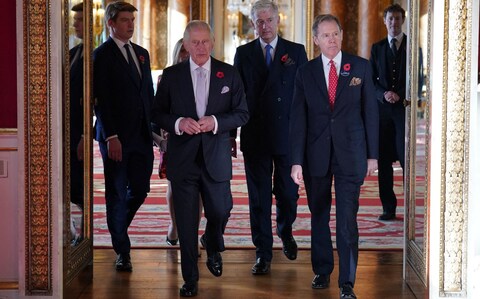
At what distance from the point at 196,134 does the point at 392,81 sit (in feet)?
10.7

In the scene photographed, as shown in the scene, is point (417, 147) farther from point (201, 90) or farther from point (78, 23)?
point (78, 23)

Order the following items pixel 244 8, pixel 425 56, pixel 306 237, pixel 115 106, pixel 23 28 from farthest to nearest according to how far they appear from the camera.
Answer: pixel 244 8
pixel 306 237
pixel 115 106
pixel 425 56
pixel 23 28

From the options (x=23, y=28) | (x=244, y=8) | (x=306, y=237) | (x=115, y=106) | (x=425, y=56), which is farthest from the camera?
(x=244, y=8)

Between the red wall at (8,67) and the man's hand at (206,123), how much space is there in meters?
1.14

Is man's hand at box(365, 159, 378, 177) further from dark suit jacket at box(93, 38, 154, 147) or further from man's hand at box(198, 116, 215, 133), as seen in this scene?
dark suit jacket at box(93, 38, 154, 147)

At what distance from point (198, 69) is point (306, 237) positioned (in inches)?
117

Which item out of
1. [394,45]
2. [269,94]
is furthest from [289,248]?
[394,45]

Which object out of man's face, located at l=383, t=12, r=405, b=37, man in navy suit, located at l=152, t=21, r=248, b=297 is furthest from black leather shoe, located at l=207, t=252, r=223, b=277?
man's face, located at l=383, t=12, r=405, b=37

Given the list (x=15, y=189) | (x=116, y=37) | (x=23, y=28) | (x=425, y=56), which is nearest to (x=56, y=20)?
(x=23, y=28)

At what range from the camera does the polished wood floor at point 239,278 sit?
6.39 metres

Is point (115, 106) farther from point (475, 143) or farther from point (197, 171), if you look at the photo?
point (475, 143)

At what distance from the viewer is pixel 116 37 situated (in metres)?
7.17

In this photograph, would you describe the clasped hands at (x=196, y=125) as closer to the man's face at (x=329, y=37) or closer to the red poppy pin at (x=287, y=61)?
the man's face at (x=329, y=37)

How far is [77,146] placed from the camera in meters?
6.50
